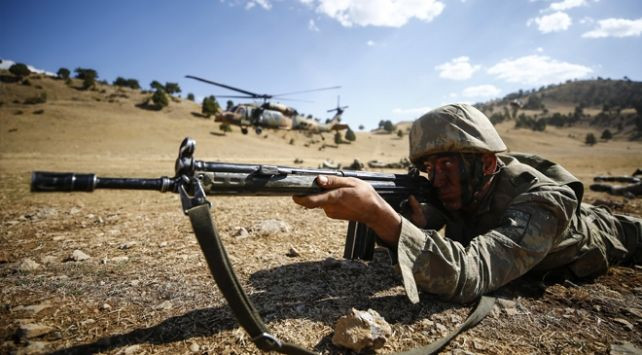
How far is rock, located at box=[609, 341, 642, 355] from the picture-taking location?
1.95 m

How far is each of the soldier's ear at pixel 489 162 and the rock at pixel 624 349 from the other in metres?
1.47

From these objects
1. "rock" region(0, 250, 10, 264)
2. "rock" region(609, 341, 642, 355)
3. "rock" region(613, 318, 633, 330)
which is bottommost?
"rock" region(609, 341, 642, 355)

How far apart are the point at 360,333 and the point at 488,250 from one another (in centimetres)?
111

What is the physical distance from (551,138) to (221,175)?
193ft

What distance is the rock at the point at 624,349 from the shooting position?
1954mm

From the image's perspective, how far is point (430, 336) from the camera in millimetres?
2059

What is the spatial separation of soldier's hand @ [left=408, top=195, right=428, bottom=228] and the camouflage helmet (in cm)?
45

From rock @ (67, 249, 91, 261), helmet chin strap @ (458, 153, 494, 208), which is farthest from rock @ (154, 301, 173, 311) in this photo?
helmet chin strap @ (458, 153, 494, 208)

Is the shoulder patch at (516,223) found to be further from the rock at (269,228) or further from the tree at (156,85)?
the tree at (156,85)

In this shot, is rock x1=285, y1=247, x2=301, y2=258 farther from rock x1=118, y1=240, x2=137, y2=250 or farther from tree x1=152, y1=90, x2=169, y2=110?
tree x1=152, y1=90, x2=169, y2=110

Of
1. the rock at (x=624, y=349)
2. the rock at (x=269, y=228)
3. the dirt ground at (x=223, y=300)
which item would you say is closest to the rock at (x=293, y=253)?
the dirt ground at (x=223, y=300)

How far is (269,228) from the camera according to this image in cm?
411

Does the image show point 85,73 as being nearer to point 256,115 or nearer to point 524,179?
point 256,115

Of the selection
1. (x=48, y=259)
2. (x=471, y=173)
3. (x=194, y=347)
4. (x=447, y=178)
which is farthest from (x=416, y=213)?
(x=48, y=259)
